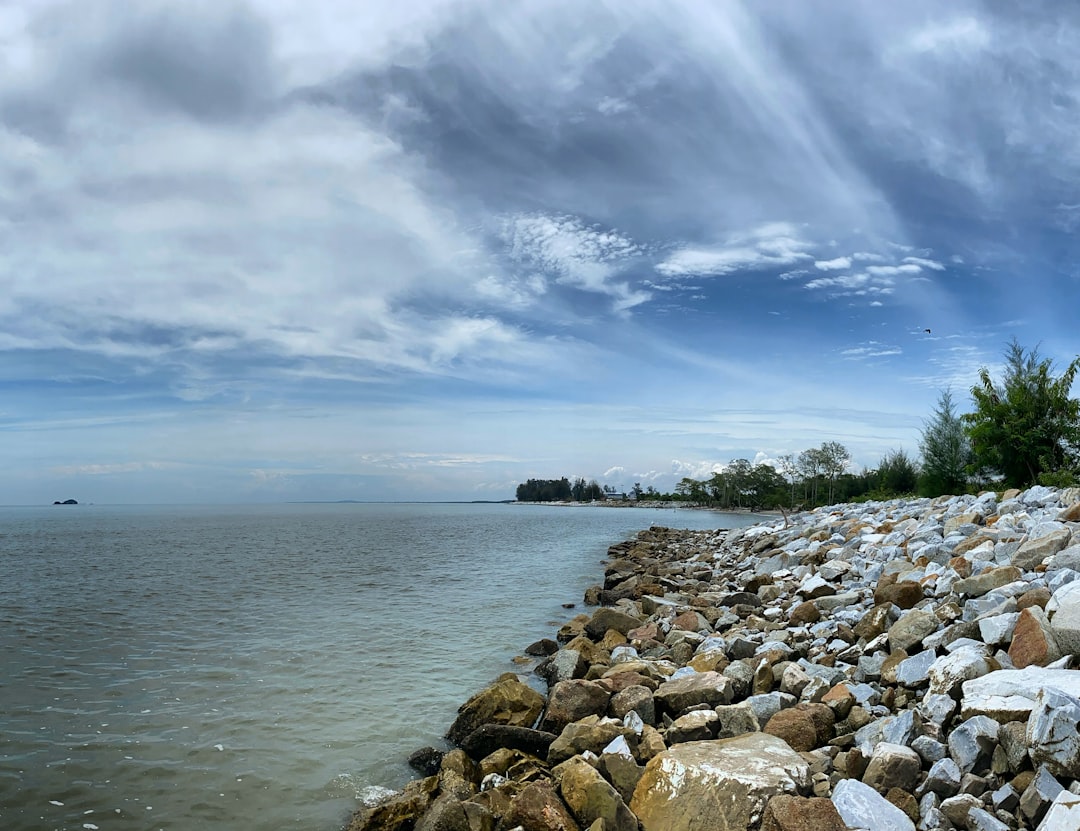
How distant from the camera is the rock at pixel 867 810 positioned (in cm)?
478

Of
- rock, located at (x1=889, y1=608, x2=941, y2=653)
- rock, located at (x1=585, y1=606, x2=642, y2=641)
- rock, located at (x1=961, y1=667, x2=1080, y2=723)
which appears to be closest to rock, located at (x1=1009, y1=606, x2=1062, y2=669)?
rock, located at (x1=961, y1=667, x2=1080, y2=723)

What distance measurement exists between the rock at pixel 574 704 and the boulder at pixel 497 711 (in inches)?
11.9

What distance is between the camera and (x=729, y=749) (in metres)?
6.07

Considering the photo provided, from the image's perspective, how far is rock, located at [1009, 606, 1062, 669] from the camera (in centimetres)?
598

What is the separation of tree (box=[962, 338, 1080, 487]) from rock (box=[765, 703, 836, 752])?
24.2m

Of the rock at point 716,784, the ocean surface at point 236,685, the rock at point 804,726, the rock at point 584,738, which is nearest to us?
the rock at point 716,784

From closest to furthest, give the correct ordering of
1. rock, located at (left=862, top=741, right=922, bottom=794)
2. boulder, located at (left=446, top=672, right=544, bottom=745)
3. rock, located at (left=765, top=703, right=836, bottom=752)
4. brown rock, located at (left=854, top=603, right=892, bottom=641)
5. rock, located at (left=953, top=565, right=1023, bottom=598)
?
rock, located at (left=862, top=741, right=922, bottom=794), rock, located at (left=765, top=703, right=836, bottom=752), rock, located at (left=953, top=565, right=1023, bottom=598), boulder, located at (left=446, top=672, right=544, bottom=745), brown rock, located at (left=854, top=603, right=892, bottom=641)

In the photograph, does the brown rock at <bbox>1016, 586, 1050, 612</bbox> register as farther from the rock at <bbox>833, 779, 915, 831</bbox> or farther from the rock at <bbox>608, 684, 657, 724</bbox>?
the rock at <bbox>608, 684, 657, 724</bbox>

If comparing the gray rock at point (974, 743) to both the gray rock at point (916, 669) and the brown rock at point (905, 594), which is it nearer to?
the gray rock at point (916, 669)

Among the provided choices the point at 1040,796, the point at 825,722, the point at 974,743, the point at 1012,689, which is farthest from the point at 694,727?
the point at 1040,796

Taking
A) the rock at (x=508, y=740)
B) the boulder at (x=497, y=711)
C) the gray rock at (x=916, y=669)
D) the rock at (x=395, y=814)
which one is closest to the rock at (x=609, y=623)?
the boulder at (x=497, y=711)

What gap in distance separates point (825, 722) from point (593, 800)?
251 cm

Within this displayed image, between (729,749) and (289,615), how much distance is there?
47.2ft

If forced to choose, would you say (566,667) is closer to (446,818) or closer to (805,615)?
(805,615)
